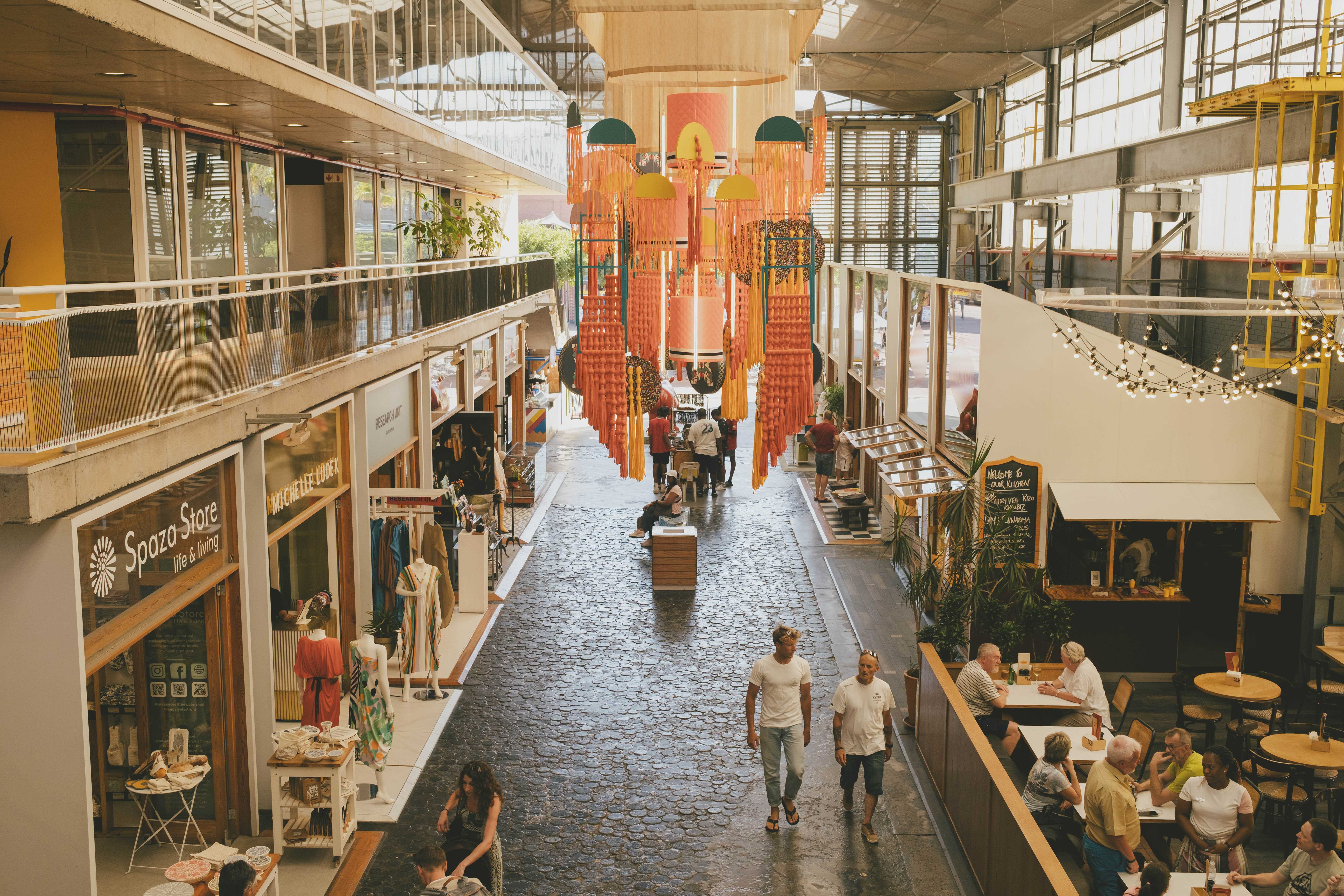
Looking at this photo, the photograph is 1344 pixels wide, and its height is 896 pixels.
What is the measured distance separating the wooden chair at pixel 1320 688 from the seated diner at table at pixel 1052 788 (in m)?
3.43

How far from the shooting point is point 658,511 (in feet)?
57.4

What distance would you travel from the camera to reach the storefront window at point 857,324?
21.0 meters

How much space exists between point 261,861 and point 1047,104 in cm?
1908

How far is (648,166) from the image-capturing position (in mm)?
7652

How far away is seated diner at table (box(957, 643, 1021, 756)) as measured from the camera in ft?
30.6

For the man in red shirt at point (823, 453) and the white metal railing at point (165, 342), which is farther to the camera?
the man in red shirt at point (823, 453)

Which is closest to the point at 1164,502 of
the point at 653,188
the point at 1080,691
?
the point at 1080,691

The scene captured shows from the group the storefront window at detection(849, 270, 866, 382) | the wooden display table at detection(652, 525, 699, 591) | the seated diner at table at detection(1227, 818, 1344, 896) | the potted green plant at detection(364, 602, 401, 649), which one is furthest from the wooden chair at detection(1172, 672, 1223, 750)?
the storefront window at detection(849, 270, 866, 382)

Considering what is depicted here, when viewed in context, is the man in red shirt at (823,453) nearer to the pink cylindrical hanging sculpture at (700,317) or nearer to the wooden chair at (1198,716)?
the wooden chair at (1198,716)

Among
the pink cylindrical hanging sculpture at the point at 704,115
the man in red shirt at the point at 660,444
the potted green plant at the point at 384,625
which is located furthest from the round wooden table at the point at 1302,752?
the man in red shirt at the point at 660,444

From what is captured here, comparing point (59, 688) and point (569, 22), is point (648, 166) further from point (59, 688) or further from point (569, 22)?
point (569, 22)

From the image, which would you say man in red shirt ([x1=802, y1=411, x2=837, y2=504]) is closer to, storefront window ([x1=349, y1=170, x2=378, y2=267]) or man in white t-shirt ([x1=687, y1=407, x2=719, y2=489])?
man in white t-shirt ([x1=687, y1=407, x2=719, y2=489])

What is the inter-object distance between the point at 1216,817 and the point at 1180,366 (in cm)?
612

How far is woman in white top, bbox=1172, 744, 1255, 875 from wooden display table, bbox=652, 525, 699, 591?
7.96m
